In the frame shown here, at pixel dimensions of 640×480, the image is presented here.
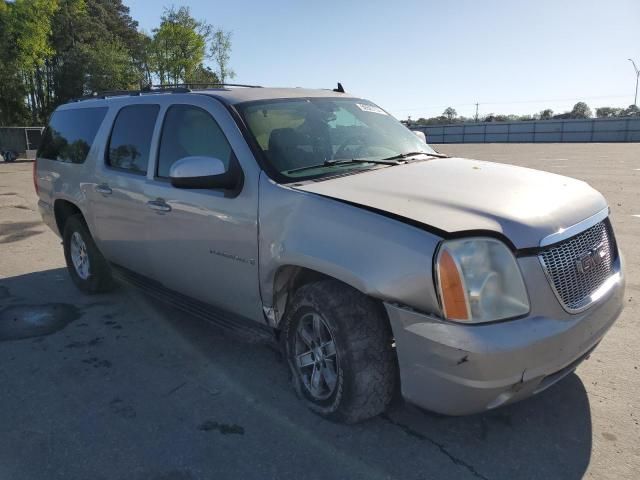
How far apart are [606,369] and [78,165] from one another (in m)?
4.75

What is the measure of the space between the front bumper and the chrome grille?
8cm

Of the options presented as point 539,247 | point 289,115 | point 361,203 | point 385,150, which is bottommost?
point 539,247

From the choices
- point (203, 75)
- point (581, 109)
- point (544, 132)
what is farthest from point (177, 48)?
point (581, 109)

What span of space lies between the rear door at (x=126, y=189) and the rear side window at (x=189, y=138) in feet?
0.71

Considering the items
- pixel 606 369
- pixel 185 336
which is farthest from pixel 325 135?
pixel 606 369

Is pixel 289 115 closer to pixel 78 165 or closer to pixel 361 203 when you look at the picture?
pixel 361 203

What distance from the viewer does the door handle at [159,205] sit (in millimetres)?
3768

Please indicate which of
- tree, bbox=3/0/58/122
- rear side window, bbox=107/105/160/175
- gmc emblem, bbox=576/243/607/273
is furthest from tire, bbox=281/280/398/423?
tree, bbox=3/0/58/122

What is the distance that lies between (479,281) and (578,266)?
640 mm

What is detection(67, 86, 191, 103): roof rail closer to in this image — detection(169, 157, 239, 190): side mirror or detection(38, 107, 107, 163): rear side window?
detection(38, 107, 107, 163): rear side window

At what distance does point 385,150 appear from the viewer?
12.5 ft

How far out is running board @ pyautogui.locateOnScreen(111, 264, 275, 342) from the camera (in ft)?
11.0

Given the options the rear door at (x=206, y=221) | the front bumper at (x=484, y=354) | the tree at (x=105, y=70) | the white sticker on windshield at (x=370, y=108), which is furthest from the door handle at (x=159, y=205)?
the tree at (x=105, y=70)

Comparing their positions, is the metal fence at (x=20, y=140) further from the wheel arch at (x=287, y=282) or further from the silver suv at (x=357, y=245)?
the wheel arch at (x=287, y=282)
